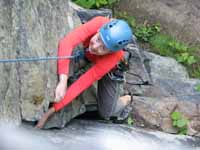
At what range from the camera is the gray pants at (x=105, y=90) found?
6516mm

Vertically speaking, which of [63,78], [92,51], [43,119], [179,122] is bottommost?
[179,122]

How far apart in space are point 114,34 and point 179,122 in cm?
239

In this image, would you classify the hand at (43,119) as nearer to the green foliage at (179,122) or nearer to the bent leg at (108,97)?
the bent leg at (108,97)

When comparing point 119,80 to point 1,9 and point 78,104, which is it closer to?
point 78,104

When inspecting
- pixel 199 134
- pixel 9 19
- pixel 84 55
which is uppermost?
pixel 9 19

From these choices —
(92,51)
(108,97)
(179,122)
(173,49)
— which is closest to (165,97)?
(179,122)

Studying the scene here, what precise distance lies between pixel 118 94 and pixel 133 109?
98 centimetres

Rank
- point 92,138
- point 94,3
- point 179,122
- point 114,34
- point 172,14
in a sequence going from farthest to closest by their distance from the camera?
point 172,14 < point 94,3 < point 179,122 < point 92,138 < point 114,34

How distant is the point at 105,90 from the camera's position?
22.6 ft

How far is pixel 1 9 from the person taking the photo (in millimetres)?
5551

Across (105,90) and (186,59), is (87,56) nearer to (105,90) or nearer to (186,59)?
(105,90)

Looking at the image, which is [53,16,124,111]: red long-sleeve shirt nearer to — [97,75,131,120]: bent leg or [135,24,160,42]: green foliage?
[97,75,131,120]: bent leg

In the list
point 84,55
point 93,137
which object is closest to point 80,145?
point 93,137

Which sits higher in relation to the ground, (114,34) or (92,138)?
(114,34)
